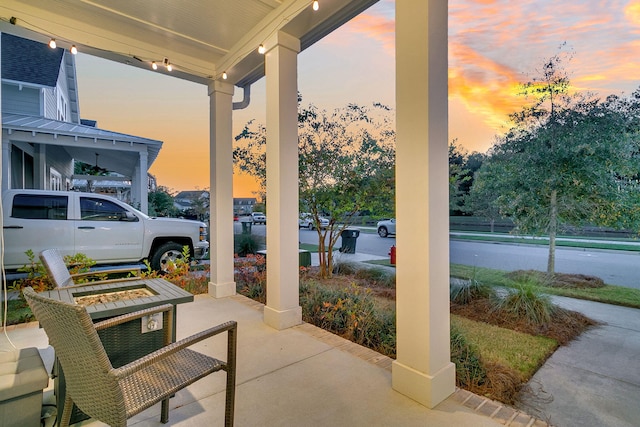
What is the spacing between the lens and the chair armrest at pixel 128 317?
1713 millimetres

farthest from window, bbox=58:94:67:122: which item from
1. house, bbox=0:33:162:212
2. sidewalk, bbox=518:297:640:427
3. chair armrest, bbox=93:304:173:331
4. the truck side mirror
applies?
sidewalk, bbox=518:297:640:427

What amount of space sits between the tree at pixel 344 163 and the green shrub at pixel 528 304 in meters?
2.29

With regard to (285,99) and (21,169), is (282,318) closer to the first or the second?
(285,99)

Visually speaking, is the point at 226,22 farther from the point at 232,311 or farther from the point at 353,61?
the point at 232,311

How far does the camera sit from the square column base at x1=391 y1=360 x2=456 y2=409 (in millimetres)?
2070

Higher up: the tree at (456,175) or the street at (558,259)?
the tree at (456,175)

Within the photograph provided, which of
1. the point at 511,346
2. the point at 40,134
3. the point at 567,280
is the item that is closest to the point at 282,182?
the point at 511,346

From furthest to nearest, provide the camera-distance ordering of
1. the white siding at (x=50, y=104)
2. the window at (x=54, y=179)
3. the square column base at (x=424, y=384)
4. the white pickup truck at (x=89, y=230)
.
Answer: the window at (x=54, y=179) → the white siding at (x=50, y=104) → the white pickup truck at (x=89, y=230) → the square column base at (x=424, y=384)

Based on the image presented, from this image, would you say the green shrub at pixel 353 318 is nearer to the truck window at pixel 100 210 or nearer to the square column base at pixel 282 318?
the square column base at pixel 282 318

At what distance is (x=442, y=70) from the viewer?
2.16 meters

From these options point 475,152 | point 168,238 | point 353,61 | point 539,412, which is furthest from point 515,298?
point 168,238

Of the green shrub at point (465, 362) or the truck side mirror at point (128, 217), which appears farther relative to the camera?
the truck side mirror at point (128, 217)

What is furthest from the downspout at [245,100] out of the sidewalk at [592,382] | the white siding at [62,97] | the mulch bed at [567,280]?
the white siding at [62,97]

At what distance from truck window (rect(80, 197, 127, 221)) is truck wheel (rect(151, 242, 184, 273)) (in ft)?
2.83
